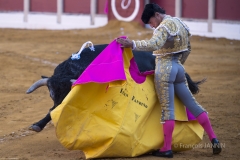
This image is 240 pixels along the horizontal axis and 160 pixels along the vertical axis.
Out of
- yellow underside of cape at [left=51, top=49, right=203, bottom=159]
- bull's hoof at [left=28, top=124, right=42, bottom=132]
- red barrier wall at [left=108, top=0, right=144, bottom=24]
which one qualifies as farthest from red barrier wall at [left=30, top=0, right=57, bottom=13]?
yellow underside of cape at [left=51, top=49, right=203, bottom=159]

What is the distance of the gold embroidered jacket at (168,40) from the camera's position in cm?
360

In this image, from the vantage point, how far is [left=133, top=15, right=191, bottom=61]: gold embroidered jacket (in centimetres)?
360

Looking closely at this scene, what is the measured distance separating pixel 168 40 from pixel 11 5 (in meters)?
11.0

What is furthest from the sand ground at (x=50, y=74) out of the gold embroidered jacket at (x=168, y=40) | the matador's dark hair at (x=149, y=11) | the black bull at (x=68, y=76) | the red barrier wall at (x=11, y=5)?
the red barrier wall at (x=11, y=5)

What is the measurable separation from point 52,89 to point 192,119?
1.21 metres

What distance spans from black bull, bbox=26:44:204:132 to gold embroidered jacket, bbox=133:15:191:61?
32.0 inches

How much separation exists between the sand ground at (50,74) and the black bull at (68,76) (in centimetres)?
39

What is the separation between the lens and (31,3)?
544 inches

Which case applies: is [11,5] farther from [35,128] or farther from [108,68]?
[108,68]

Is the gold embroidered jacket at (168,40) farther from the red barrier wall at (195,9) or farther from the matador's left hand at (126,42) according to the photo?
the red barrier wall at (195,9)

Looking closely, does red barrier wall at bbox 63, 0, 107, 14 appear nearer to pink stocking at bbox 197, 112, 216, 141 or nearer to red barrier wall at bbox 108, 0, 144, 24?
red barrier wall at bbox 108, 0, 144, 24

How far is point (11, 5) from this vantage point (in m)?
14.2

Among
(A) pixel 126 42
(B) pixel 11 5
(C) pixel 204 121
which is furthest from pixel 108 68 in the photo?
(B) pixel 11 5

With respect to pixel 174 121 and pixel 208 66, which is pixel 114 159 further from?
pixel 208 66
